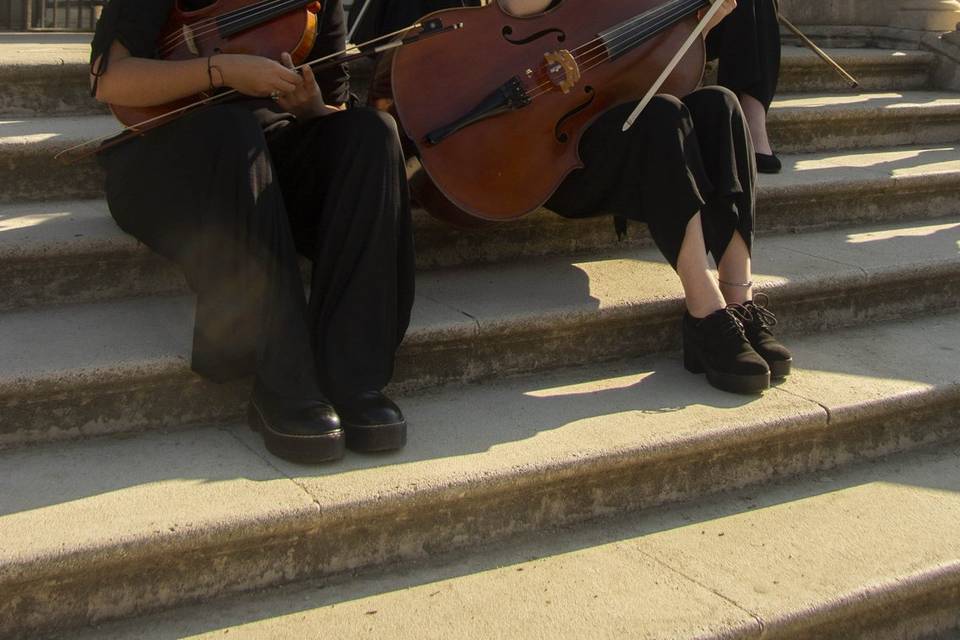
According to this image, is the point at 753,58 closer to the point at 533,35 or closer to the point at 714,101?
the point at 714,101

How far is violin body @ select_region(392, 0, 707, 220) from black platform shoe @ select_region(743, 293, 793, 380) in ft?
1.82

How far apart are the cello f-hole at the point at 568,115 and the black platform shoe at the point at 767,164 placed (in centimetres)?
110

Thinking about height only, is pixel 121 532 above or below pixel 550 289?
below

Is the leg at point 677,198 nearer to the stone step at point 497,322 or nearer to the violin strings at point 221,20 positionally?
the stone step at point 497,322

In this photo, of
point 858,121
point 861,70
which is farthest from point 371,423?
point 861,70

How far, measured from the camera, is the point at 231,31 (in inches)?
89.0

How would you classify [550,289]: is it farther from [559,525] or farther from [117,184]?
[117,184]

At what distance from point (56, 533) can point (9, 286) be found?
82cm

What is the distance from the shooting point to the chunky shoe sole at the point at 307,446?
6.88 ft

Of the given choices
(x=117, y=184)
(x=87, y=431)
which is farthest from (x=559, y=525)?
(x=117, y=184)

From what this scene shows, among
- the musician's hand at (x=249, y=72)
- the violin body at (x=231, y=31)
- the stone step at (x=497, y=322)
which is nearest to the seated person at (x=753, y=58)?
the stone step at (x=497, y=322)

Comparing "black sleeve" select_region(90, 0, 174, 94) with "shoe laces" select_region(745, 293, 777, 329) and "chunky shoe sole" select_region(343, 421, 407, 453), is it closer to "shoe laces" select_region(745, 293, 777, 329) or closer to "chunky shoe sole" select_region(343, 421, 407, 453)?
"chunky shoe sole" select_region(343, 421, 407, 453)

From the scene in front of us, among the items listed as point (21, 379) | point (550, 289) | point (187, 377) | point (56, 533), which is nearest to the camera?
point (56, 533)

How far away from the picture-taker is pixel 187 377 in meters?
2.26
